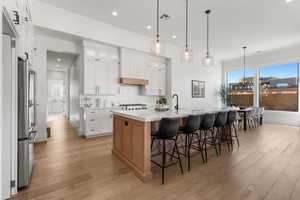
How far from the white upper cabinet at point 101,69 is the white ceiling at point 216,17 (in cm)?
89

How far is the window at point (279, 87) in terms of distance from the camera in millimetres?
6289

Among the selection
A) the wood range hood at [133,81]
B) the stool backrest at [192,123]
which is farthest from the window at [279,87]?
the stool backrest at [192,123]

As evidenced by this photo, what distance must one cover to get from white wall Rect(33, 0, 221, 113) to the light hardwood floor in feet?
10.5

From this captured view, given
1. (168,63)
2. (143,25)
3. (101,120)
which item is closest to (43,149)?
(101,120)

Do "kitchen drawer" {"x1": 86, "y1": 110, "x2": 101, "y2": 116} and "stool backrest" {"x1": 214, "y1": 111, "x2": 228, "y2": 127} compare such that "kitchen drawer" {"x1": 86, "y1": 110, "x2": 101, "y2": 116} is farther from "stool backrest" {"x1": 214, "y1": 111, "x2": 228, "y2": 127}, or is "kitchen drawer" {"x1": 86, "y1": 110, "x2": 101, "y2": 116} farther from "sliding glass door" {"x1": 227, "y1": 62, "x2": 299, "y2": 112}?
"sliding glass door" {"x1": 227, "y1": 62, "x2": 299, "y2": 112}

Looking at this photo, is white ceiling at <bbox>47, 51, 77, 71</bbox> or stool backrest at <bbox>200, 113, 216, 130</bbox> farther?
white ceiling at <bbox>47, 51, 77, 71</bbox>

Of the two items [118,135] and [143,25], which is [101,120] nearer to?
[118,135]

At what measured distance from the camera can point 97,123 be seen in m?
4.45

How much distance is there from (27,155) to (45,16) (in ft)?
11.2

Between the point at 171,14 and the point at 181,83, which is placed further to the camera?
the point at 181,83

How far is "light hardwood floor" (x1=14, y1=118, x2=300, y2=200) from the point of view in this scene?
5.91 feet

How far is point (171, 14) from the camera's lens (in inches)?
155

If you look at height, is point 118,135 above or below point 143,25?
below

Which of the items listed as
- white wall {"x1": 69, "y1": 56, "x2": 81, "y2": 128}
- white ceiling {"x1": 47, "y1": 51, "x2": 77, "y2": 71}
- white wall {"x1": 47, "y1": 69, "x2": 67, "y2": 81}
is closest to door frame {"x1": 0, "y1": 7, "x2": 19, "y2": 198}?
white wall {"x1": 69, "y1": 56, "x2": 81, "y2": 128}
